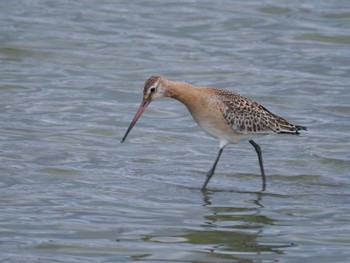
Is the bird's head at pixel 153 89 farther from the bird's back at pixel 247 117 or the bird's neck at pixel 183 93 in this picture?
the bird's back at pixel 247 117

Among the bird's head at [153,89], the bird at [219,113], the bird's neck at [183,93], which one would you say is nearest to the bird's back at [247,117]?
the bird at [219,113]

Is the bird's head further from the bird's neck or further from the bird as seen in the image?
the bird's neck

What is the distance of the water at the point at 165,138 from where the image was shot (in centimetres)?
1016

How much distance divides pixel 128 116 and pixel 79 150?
200 centimetres

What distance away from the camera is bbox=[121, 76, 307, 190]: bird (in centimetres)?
1206

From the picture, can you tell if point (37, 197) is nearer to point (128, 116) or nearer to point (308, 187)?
point (308, 187)

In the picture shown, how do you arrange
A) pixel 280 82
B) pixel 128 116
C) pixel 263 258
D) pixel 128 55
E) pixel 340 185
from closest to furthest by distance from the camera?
pixel 263 258
pixel 340 185
pixel 128 116
pixel 280 82
pixel 128 55

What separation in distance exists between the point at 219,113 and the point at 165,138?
2.29m

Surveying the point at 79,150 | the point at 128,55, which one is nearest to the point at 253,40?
the point at 128,55

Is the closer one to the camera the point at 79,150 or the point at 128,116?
the point at 79,150

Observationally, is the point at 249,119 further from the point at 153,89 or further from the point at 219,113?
the point at 153,89

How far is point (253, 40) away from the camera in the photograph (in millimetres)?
19953

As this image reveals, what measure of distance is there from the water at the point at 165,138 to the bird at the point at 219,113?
516mm

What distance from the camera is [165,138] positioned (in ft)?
47.6
